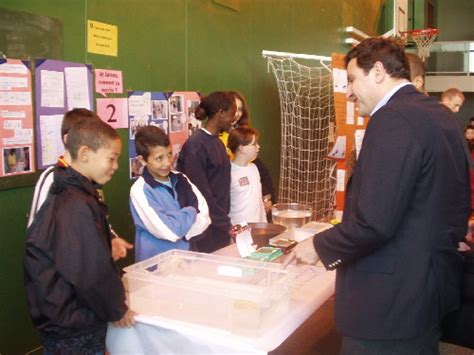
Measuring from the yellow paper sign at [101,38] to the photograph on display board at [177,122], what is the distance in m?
0.67

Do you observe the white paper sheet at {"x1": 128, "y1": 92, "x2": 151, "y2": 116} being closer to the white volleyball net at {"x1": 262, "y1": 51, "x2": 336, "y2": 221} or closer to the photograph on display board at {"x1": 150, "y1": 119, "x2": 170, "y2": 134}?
the photograph on display board at {"x1": 150, "y1": 119, "x2": 170, "y2": 134}

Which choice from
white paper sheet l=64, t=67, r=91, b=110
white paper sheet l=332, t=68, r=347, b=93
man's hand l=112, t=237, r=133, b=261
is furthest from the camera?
white paper sheet l=332, t=68, r=347, b=93

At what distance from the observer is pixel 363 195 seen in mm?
1470

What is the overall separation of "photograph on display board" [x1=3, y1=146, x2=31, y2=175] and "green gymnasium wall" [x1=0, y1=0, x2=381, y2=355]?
0.10m

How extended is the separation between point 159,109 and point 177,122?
0.22 m

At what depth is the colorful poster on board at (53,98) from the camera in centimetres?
256

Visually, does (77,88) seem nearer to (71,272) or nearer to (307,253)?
(71,272)

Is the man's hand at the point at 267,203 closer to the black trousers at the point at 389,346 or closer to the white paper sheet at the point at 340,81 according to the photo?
the white paper sheet at the point at 340,81

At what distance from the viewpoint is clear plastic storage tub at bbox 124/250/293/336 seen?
5.11 ft

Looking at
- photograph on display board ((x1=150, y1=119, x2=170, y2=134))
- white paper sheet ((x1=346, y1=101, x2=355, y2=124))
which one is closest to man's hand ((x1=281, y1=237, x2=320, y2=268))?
photograph on display board ((x1=150, y1=119, x2=170, y2=134))

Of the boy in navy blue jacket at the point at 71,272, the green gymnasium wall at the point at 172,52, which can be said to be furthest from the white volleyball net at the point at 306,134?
the boy in navy blue jacket at the point at 71,272

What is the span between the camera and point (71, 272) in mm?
1511

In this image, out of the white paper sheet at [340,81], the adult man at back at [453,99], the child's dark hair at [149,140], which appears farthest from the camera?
the adult man at back at [453,99]

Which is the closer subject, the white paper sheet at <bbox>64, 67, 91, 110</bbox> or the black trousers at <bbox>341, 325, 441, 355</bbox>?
the black trousers at <bbox>341, 325, 441, 355</bbox>
